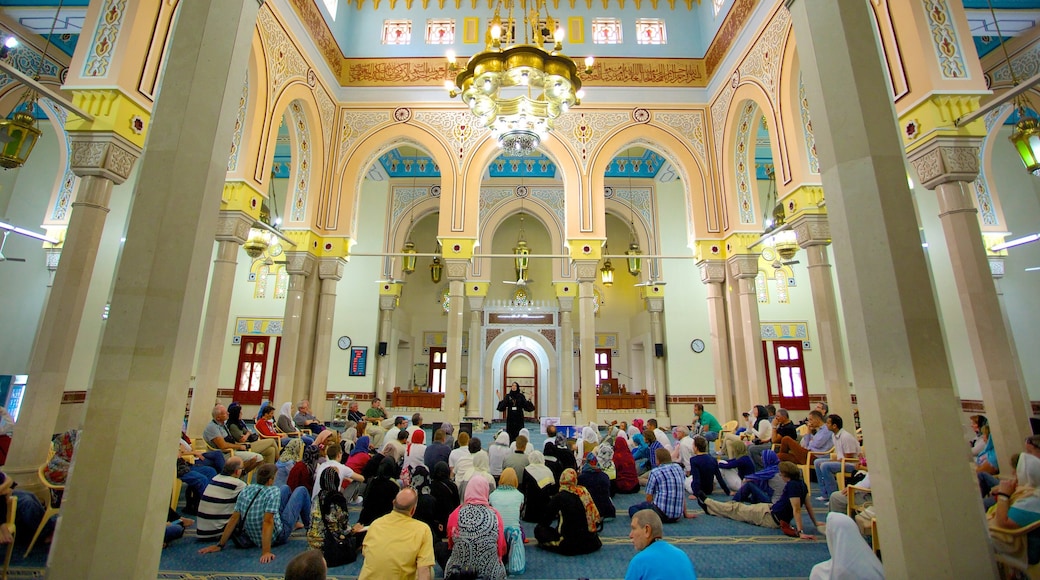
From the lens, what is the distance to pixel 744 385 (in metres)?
7.71

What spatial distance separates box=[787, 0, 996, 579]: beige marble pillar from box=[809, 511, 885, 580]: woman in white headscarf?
211 mm

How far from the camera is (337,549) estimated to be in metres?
3.04

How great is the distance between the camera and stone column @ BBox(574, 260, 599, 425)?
8.21 meters

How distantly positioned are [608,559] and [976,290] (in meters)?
4.13

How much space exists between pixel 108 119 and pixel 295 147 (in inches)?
157

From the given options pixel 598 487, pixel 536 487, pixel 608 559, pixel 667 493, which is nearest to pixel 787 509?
pixel 667 493

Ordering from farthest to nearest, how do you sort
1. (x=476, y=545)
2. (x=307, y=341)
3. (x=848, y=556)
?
(x=307, y=341) < (x=476, y=545) < (x=848, y=556)

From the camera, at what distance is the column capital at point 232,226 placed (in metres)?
6.11

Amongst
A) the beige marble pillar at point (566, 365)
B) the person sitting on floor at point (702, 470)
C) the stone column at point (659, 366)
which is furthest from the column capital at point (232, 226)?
the stone column at point (659, 366)

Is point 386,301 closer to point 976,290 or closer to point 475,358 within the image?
point 475,358

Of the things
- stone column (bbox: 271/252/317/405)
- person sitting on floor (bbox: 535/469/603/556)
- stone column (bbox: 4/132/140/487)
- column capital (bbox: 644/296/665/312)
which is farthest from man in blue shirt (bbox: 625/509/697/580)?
column capital (bbox: 644/296/665/312)

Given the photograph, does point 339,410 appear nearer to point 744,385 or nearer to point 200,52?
point 744,385

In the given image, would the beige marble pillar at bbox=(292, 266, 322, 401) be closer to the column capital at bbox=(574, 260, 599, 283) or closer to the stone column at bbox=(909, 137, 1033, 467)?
the column capital at bbox=(574, 260, 599, 283)

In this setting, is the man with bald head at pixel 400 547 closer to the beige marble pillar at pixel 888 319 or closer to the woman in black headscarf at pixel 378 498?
the woman in black headscarf at pixel 378 498
